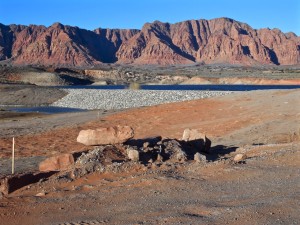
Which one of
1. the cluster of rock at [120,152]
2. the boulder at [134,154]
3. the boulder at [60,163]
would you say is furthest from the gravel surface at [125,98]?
the boulder at [134,154]

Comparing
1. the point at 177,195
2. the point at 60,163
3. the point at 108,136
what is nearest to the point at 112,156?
the point at 60,163

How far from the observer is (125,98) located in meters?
54.4

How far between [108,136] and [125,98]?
39085 mm

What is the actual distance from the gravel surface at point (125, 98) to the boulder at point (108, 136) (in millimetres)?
31625

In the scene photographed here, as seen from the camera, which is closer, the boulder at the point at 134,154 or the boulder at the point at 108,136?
the boulder at the point at 134,154

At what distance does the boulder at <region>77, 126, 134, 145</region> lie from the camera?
15172 mm

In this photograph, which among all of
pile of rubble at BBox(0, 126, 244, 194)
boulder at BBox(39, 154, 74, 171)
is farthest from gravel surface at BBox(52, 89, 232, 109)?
boulder at BBox(39, 154, 74, 171)

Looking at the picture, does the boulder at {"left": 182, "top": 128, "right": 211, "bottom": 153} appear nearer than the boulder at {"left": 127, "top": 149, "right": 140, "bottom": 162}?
No

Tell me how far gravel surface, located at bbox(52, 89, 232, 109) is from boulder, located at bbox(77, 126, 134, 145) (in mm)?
31625

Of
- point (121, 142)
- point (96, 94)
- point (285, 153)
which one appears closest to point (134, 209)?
point (285, 153)

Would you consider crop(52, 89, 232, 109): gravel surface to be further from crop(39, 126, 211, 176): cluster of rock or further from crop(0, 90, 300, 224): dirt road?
crop(0, 90, 300, 224): dirt road

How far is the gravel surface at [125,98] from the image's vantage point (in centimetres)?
4997

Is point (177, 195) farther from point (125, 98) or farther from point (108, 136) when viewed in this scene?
point (125, 98)

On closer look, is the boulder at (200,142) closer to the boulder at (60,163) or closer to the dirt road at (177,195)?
the dirt road at (177,195)
